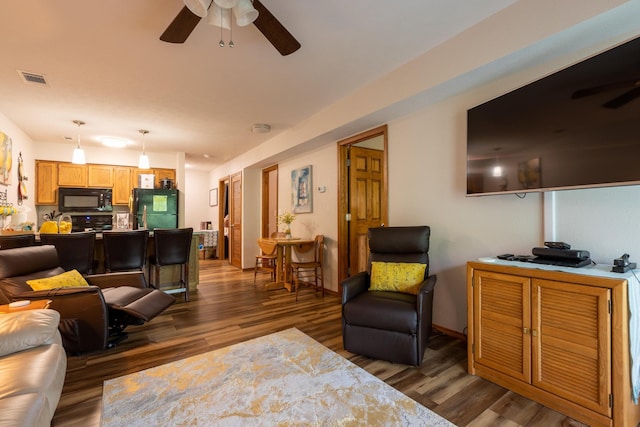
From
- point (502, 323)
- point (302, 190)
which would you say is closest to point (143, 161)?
point (302, 190)

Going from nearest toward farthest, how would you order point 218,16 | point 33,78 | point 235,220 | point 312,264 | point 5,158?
point 218,16
point 33,78
point 5,158
point 312,264
point 235,220

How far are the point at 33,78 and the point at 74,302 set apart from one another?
7.43 feet

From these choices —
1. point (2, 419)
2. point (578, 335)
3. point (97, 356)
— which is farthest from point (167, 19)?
point (578, 335)

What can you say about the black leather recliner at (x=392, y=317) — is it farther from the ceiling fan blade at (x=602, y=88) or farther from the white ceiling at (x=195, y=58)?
the white ceiling at (x=195, y=58)

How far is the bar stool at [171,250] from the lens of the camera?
146 inches

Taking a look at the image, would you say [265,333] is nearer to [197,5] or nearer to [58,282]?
[58,282]

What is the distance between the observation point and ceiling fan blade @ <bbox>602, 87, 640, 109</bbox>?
58.3 inches

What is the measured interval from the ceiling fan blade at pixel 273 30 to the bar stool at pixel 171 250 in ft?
9.15

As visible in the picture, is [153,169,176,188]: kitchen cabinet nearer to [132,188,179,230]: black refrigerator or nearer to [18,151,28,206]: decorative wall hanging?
[132,188,179,230]: black refrigerator

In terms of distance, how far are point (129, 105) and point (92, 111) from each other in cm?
63

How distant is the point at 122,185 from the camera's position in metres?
5.81

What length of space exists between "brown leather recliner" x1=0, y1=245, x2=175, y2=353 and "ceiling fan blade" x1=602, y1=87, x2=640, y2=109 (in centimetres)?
344

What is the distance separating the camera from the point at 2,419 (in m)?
0.97

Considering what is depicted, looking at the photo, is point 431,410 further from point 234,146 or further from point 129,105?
point 234,146
